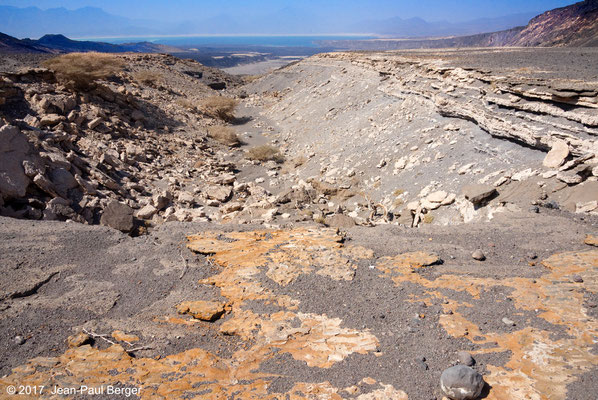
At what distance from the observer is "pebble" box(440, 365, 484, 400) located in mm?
2336

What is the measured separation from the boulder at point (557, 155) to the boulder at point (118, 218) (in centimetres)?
727

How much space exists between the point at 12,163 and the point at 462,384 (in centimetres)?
737

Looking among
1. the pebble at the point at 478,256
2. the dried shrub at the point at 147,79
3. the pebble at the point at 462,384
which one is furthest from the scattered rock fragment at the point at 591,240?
the dried shrub at the point at 147,79

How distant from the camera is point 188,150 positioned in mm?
12117

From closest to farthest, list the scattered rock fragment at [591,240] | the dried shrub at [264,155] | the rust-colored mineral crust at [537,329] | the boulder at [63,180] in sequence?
the rust-colored mineral crust at [537,329] → the scattered rock fragment at [591,240] → the boulder at [63,180] → the dried shrub at [264,155]

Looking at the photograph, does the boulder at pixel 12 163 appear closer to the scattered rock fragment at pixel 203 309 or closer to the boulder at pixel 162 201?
the boulder at pixel 162 201

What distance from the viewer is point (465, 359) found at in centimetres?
268

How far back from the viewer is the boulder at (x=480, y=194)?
5.70m

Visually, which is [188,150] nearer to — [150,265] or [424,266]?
[150,265]

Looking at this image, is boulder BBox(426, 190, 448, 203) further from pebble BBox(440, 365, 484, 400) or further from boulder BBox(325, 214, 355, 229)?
pebble BBox(440, 365, 484, 400)

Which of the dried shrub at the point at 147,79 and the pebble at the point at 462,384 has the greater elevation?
the dried shrub at the point at 147,79

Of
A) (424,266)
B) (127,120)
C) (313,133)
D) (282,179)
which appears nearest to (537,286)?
(424,266)

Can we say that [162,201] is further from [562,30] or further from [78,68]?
[562,30]

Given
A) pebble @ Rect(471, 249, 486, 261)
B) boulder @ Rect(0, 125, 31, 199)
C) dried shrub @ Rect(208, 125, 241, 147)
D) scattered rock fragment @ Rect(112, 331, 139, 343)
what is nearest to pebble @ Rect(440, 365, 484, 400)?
pebble @ Rect(471, 249, 486, 261)
